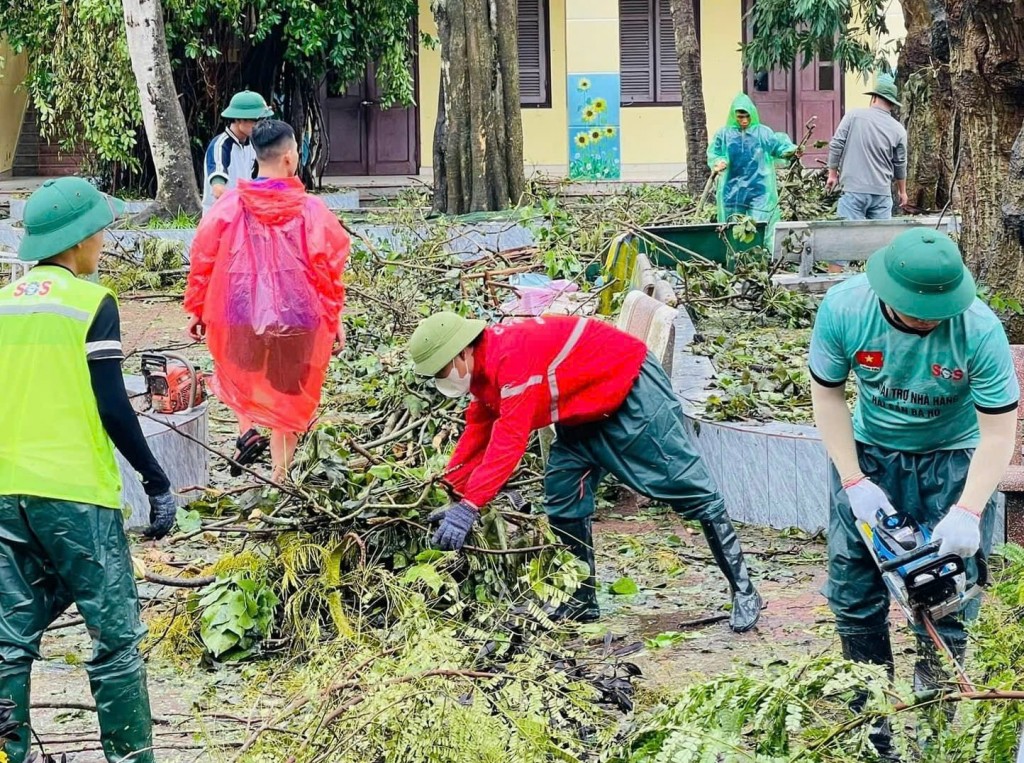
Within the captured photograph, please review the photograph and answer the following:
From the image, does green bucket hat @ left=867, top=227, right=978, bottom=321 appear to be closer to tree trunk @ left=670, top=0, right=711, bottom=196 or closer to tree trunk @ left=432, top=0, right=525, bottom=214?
tree trunk @ left=670, top=0, right=711, bottom=196

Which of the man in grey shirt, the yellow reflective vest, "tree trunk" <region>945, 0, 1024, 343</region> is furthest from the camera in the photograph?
the man in grey shirt

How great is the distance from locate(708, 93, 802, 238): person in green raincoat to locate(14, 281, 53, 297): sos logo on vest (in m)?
8.65

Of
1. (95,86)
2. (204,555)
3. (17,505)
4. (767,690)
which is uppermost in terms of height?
(95,86)

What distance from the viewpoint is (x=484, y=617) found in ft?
16.4

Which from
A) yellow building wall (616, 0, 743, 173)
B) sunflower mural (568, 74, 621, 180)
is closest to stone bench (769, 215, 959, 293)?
sunflower mural (568, 74, 621, 180)

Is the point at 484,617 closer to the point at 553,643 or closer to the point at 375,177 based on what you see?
the point at 553,643

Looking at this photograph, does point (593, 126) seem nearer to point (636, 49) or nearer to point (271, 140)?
point (636, 49)

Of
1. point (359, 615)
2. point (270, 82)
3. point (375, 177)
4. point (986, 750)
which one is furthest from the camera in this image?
point (375, 177)

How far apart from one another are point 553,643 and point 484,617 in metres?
0.33

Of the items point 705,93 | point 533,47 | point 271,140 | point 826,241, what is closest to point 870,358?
point 271,140

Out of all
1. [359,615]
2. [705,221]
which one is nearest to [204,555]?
[359,615]

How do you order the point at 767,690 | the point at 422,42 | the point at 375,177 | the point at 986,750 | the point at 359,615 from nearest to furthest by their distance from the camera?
the point at 986,750 → the point at 767,690 → the point at 359,615 → the point at 422,42 → the point at 375,177

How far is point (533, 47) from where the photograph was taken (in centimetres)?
2508

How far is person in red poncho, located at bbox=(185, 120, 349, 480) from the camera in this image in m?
7.25
